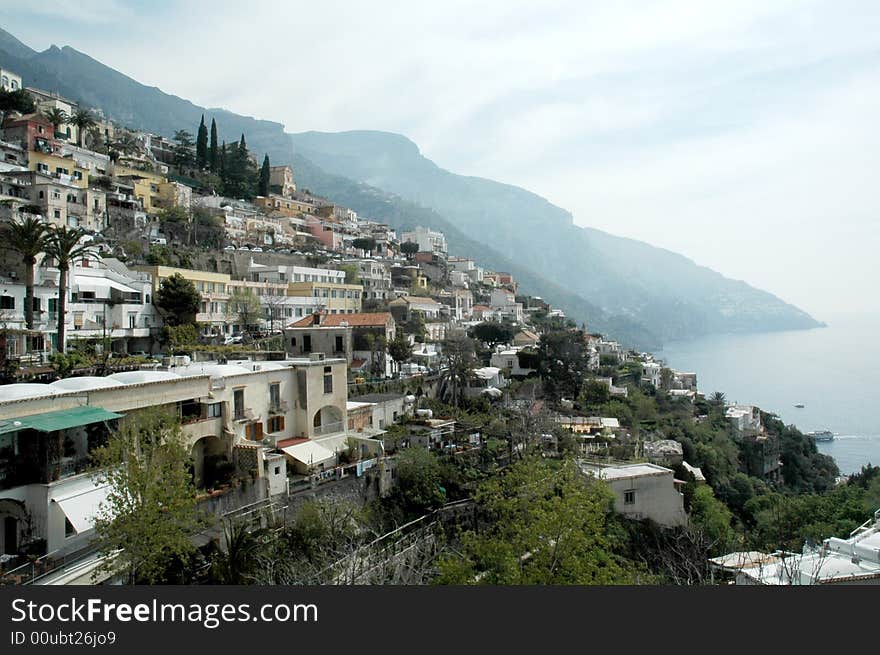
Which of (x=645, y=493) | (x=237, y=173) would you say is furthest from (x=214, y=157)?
A: (x=645, y=493)

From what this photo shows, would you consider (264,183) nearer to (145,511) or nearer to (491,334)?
(491,334)

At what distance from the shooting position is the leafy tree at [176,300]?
91.5 ft

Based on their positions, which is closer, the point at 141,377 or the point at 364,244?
the point at 141,377

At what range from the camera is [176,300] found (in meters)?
28.0

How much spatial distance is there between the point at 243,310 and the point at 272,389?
1470 centimetres

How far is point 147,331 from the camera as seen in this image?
1079 inches

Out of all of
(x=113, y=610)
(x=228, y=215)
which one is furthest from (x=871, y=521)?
(x=228, y=215)

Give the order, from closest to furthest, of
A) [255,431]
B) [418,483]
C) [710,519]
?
[255,431] → [418,483] → [710,519]

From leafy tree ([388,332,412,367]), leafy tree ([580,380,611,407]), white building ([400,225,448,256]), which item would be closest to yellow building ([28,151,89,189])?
leafy tree ([388,332,412,367])

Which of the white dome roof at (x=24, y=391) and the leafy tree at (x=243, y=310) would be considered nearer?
the white dome roof at (x=24, y=391)

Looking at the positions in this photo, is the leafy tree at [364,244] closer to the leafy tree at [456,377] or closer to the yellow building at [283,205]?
the yellow building at [283,205]

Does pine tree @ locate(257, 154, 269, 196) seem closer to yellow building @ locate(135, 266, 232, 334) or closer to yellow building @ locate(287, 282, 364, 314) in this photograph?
yellow building @ locate(287, 282, 364, 314)

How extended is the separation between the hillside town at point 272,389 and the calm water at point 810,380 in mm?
19675

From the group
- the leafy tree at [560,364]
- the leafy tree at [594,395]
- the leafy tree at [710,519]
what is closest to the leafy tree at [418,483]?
the leafy tree at [710,519]
